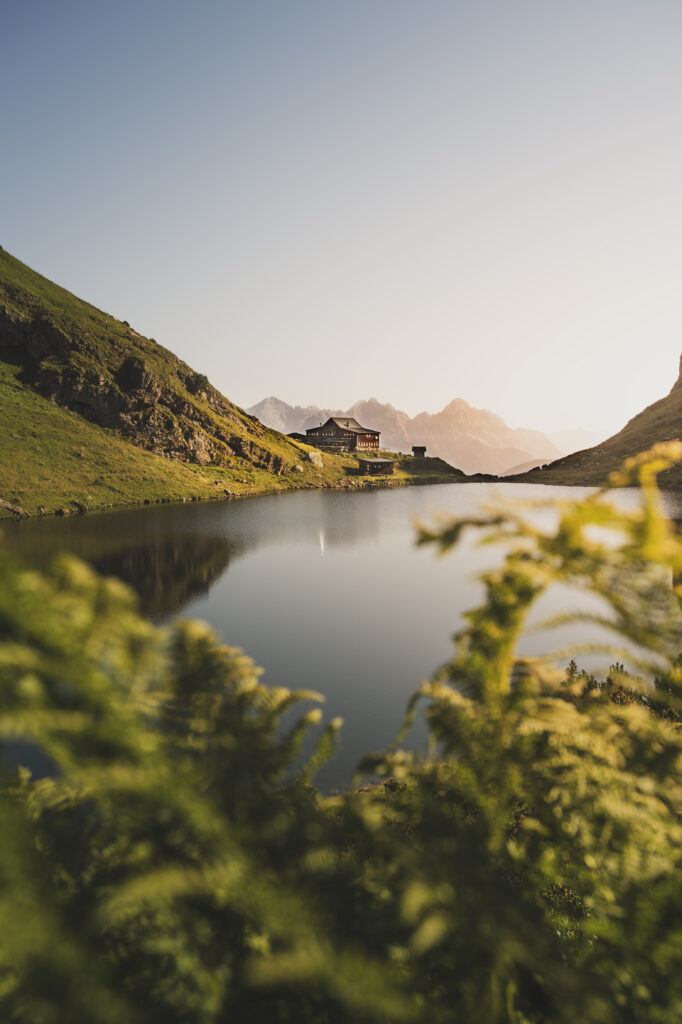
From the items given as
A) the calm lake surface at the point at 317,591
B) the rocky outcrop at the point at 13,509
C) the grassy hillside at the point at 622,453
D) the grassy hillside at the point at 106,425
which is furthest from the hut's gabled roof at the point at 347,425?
the rocky outcrop at the point at 13,509

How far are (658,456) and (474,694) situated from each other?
58.7 inches

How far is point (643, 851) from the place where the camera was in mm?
2332

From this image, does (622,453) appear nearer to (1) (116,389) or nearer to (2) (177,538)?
(2) (177,538)

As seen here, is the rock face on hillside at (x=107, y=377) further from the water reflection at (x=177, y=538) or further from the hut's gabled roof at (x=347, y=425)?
the hut's gabled roof at (x=347, y=425)

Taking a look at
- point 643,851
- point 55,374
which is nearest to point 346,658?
point 643,851

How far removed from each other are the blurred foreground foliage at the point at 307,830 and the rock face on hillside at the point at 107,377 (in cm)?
10431

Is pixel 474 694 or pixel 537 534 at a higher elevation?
pixel 537 534

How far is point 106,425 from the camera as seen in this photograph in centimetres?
9731

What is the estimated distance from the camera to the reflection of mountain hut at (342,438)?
532 ft

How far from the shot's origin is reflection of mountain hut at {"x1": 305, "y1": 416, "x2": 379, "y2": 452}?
162m

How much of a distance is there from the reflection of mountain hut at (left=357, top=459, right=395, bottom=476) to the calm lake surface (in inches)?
2640

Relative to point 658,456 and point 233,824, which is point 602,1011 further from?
point 658,456

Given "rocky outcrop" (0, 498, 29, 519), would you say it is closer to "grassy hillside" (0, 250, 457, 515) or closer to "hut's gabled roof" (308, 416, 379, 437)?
"grassy hillside" (0, 250, 457, 515)

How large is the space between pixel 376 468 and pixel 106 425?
69.7 m
